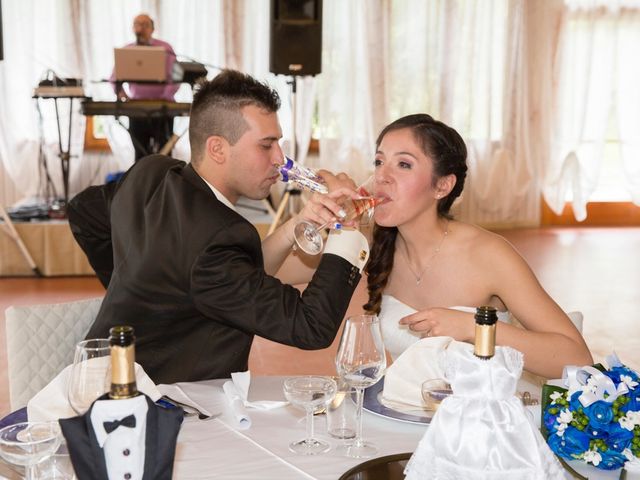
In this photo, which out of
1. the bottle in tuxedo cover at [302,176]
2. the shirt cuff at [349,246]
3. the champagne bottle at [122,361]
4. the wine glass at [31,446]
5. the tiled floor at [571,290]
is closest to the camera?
the champagne bottle at [122,361]

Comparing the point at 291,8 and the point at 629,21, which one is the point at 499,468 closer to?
the point at 291,8

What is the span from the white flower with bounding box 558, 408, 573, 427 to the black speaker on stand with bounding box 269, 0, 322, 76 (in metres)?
6.62

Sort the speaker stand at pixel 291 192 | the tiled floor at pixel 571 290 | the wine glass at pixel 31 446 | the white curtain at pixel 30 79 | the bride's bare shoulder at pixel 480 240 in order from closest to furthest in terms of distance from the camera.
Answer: the wine glass at pixel 31 446 < the bride's bare shoulder at pixel 480 240 < the tiled floor at pixel 571 290 < the speaker stand at pixel 291 192 < the white curtain at pixel 30 79

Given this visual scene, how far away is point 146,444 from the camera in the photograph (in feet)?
3.63

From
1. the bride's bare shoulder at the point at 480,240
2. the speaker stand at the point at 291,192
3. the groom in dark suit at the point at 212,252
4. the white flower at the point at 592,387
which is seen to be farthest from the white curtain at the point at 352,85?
the white flower at the point at 592,387

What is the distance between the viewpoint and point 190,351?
7.40 feet

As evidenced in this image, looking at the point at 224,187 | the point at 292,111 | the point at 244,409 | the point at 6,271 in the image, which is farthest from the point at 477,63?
the point at 244,409

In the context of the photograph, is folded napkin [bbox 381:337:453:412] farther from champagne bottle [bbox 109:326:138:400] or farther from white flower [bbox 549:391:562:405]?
champagne bottle [bbox 109:326:138:400]

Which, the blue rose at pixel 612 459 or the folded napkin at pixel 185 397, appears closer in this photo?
the blue rose at pixel 612 459

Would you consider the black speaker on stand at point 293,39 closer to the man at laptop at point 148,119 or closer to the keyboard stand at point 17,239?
the man at laptop at point 148,119

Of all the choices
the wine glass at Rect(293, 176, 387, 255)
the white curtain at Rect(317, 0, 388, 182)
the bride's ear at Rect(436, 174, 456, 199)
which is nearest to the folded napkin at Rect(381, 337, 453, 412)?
the wine glass at Rect(293, 176, 387, 255)

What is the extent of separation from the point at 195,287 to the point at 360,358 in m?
0.63

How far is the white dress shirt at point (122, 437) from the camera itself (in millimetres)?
1065

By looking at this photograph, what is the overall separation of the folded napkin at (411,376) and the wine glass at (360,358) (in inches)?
8.4
